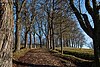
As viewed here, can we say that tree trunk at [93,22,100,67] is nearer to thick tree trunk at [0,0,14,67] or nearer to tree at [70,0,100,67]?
tree at [70,0,100,67]

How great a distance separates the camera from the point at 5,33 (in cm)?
623

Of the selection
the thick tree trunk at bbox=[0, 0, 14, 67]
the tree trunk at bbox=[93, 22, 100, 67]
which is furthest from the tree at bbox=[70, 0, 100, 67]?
the thick tree trunk at bbox=[0, 0, 14, 67]

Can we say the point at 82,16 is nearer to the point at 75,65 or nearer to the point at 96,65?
the point at 96,65

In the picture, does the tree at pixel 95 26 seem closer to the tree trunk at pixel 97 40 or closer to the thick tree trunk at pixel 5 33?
the tree trunk at pixel 97 40

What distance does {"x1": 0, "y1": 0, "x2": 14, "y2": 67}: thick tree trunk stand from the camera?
Result: 608 centimetres

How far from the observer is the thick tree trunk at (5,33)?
239 inches

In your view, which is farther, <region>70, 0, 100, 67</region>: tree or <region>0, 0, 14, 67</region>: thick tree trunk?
<region>70, 0, 100, 67</region>: tree

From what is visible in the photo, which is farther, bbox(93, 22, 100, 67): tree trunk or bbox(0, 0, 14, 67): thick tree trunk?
bbox(93, 22, 100, 67): tree trunk

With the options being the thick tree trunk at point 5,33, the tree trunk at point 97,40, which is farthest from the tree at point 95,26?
the thick tree trunk at point 5,33

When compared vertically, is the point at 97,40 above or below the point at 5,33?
below

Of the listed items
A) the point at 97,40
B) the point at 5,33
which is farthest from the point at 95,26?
the point at 5,33

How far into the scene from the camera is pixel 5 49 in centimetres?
614

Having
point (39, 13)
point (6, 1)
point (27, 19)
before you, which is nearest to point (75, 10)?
point (6, 1)

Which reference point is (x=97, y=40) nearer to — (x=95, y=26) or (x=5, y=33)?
(x=95, y=26)
